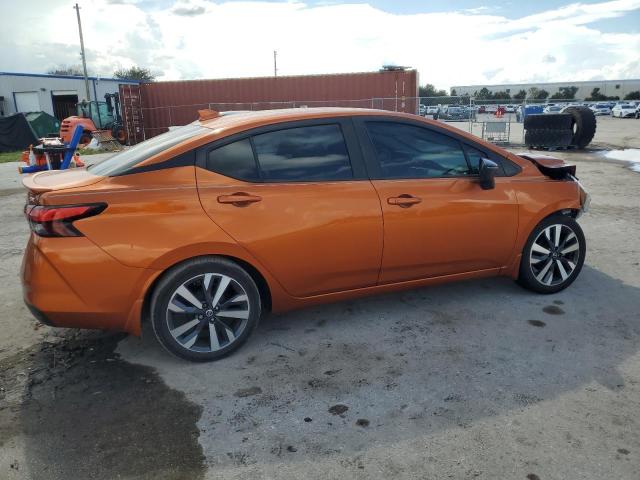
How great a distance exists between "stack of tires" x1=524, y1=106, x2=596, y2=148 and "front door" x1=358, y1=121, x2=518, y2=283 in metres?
13.4

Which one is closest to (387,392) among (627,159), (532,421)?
(532,421)

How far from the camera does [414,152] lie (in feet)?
12.0

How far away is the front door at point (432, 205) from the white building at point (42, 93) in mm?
38384

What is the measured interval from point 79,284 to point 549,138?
52.2ft

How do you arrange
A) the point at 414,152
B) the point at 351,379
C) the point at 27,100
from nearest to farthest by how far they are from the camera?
the point at 351,379 < the point at 414,152 < the point at 27,100

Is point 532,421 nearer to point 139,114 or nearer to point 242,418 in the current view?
point 242,418

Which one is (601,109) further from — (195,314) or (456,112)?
(195,314)

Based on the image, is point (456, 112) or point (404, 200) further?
point (456, 112)

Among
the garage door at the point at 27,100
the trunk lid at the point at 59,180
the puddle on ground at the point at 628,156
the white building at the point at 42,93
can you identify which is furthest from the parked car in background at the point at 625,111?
the trunk lid at the point at 59,180

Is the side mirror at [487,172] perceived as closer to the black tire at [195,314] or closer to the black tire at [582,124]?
the black tire at [195,314]

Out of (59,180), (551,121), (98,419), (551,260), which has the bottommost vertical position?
(98,419)

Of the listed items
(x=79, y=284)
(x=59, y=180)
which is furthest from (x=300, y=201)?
(x=59, y=180)

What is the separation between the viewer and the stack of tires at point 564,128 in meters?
15.5

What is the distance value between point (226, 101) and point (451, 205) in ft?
71.9
